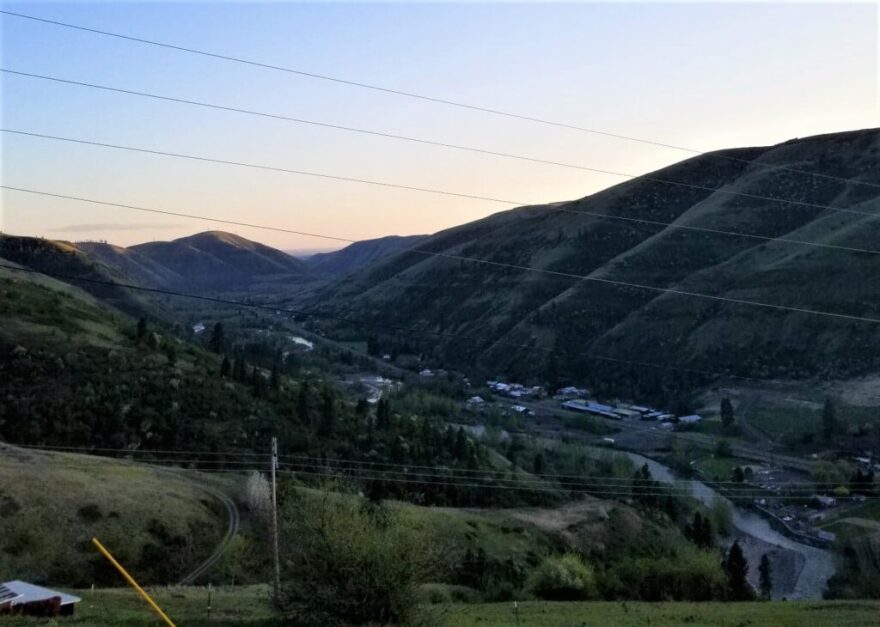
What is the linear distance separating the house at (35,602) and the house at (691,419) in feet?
350

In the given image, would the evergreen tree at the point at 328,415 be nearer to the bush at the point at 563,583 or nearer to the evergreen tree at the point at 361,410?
the evergreen tree at the point at 361,410

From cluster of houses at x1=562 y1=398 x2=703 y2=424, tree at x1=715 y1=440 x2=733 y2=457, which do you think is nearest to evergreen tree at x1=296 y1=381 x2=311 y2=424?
tree at x1=715 y1=440 x2=733 y2=457

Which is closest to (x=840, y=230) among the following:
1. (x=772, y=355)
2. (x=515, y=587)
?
(x=772, y=355)

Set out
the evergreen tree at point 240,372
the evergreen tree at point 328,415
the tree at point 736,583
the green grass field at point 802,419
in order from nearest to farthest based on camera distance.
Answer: the tree at point 736,583
the evergreen tree at point 328,415
the evergreen tree at point 240,372
the green grass field at point 802,419

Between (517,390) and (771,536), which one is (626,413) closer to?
(517,390)

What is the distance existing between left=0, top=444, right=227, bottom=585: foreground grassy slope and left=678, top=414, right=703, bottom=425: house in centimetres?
8587

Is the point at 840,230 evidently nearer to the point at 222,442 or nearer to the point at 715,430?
the point at 715,430

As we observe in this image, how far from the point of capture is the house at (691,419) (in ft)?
385

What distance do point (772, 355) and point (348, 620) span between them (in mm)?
115864

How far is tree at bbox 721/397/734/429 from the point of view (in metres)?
112

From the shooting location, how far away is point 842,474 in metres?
87.8

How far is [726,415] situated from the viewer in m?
113

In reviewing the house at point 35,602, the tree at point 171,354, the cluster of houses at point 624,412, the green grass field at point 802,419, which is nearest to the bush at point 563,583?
the house at point 35,602

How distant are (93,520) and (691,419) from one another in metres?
96.4
